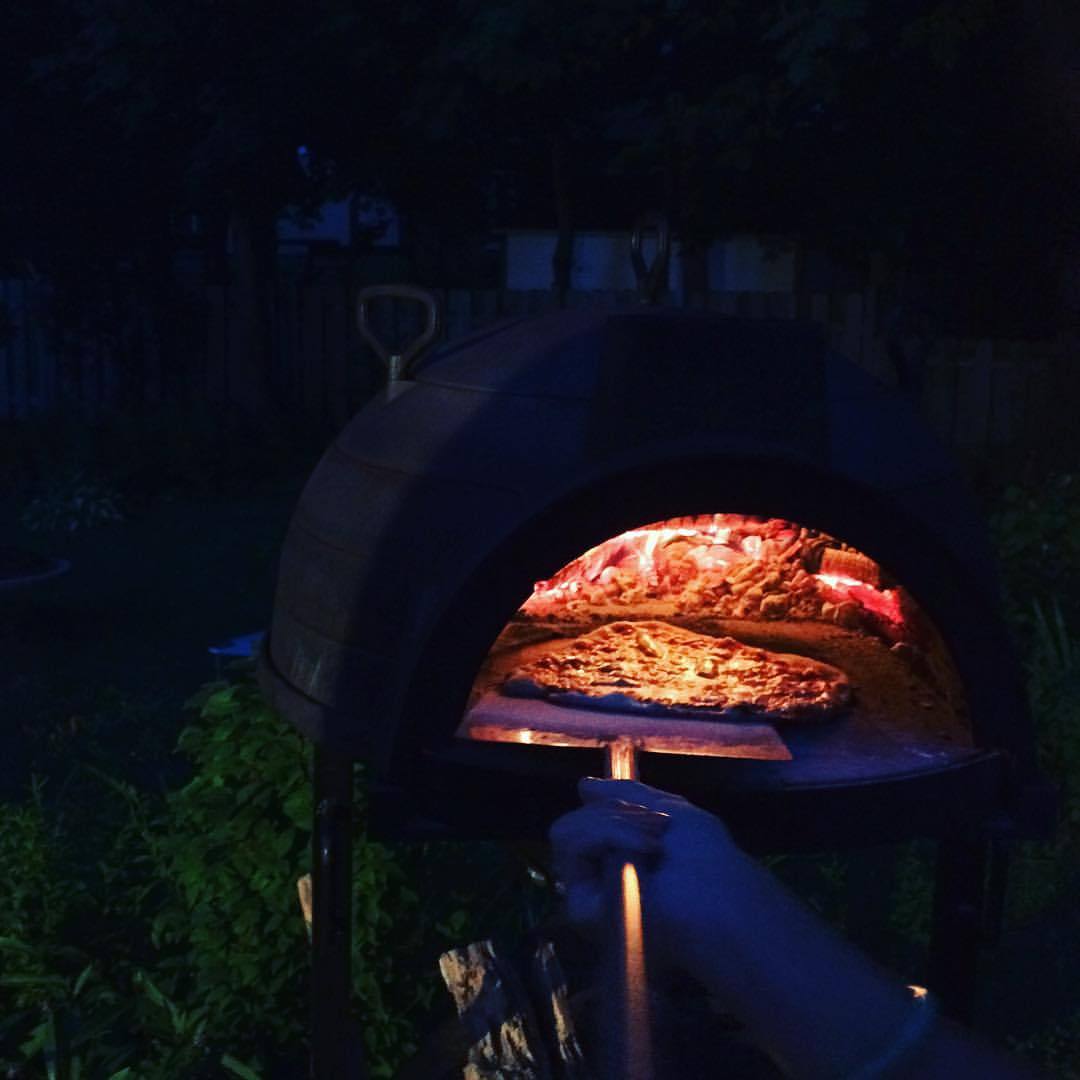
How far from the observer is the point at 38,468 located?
11.4m

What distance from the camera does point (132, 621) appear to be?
780cm

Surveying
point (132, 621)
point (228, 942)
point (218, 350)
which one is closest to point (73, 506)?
point (132, 621)

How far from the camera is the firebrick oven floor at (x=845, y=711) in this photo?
2385mm

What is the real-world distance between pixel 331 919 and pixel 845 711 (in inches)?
38.4

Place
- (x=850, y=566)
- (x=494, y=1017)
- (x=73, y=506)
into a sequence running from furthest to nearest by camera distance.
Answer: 1. (x=73, y=506)
2. (x=850, y=566)
3. (x=494, y=1017)

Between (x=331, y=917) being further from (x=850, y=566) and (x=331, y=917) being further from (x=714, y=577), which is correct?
(x=850, y=566)

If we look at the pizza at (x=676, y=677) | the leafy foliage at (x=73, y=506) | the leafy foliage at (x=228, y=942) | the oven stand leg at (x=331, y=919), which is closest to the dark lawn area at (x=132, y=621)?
the leafy foliage at (x=73, y=506)

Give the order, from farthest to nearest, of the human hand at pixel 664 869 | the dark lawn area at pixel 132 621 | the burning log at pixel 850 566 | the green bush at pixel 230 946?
1. the dark lawn area at pixel 132 621
2. the green bush at pixel 230 946
3. the burning log at pixel 850 566
4. the human hand at pixel 664 869

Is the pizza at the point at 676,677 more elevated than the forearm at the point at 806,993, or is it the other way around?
the forearm at the point at 806,993

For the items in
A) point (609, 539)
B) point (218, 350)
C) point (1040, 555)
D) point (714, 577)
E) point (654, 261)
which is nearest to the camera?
point (609, 539)

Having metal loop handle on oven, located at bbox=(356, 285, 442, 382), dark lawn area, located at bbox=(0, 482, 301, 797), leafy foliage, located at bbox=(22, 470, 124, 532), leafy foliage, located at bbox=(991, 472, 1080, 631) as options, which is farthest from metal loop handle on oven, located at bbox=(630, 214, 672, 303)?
leafy foliage, located at bbox=(22, 470, 124, 532)

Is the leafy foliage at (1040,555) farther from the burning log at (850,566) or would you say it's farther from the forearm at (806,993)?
the forearm at (806,993)

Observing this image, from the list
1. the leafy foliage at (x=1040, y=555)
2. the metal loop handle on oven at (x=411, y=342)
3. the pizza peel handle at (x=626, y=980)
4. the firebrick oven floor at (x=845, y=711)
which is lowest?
the leafy foliage at (x=1040, y=555)

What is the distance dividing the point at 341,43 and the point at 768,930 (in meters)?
9.38
